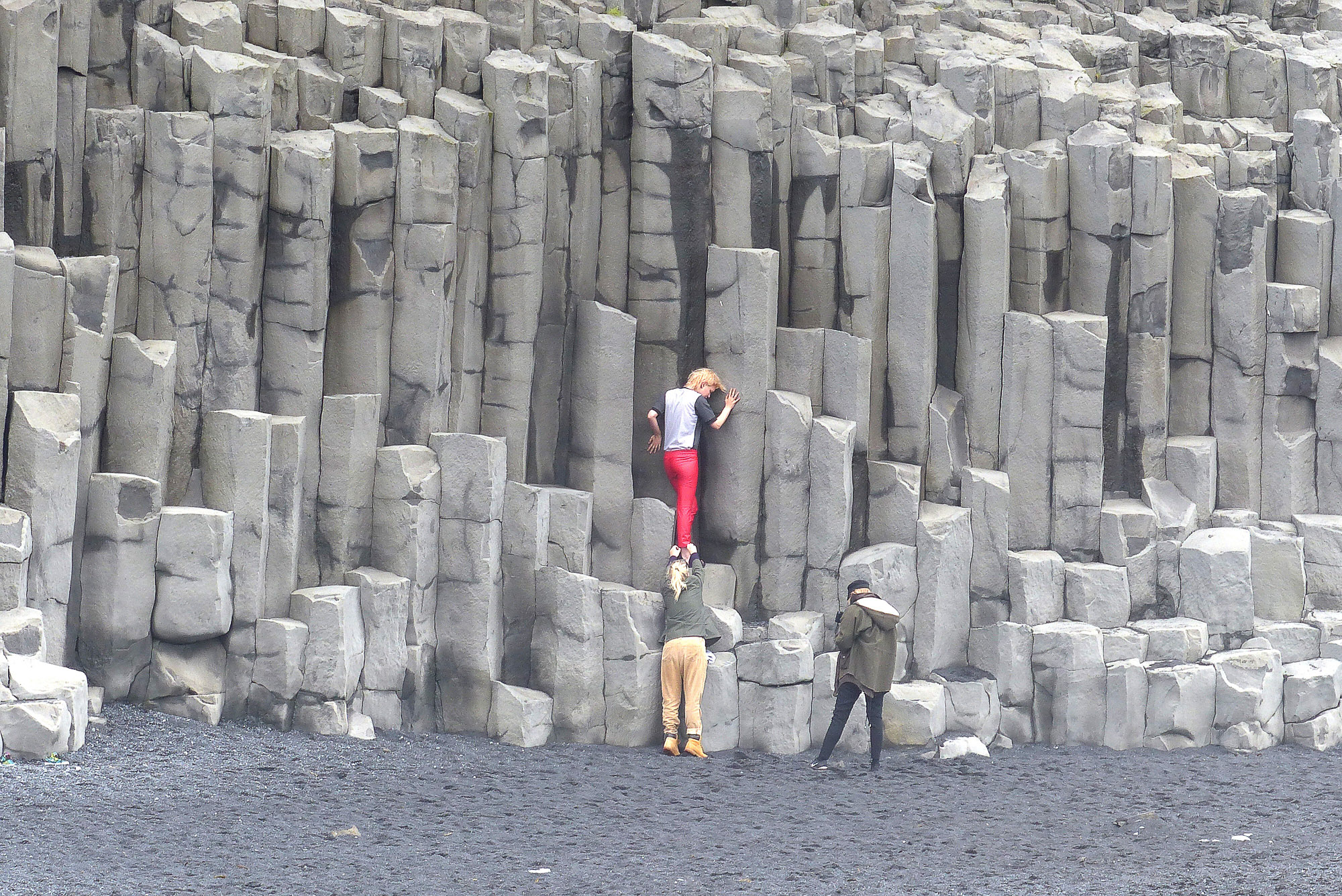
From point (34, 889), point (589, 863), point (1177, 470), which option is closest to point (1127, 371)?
point (1177, 470)

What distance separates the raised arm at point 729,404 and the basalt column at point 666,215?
A: 56 centimetres

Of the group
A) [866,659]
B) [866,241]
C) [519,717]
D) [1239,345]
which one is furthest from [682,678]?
[1239,345]

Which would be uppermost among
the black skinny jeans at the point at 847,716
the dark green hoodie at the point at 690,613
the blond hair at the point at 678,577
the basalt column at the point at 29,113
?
the basalt column at the point at 29,113

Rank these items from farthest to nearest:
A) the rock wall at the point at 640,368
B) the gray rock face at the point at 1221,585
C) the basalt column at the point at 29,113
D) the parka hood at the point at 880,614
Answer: the gray rock face at the point at 1221,585
the parka hood at the point at 880,614
the rock wall at the point at 640,368
the basalt column at the point at 29,113

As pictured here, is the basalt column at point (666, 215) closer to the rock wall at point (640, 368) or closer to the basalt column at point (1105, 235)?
the rock wall at point (640, 368)

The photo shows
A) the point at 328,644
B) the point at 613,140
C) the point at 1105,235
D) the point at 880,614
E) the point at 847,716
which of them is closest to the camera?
the point at 328,644

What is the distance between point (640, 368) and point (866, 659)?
403 centimetres

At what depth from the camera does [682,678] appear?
16188 mm

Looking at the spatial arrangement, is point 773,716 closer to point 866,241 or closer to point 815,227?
point 866,241

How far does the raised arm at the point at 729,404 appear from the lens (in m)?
16.9

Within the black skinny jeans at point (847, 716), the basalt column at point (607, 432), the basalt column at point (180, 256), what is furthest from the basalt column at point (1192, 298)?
the basalt column at point (180, 256)

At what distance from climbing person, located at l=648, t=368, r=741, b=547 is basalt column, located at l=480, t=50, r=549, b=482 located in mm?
1413

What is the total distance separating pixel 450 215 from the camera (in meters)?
16.2

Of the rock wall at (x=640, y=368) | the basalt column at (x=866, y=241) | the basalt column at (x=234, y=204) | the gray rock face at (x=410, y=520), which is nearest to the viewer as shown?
the rock wall at (x=640, y=368)
